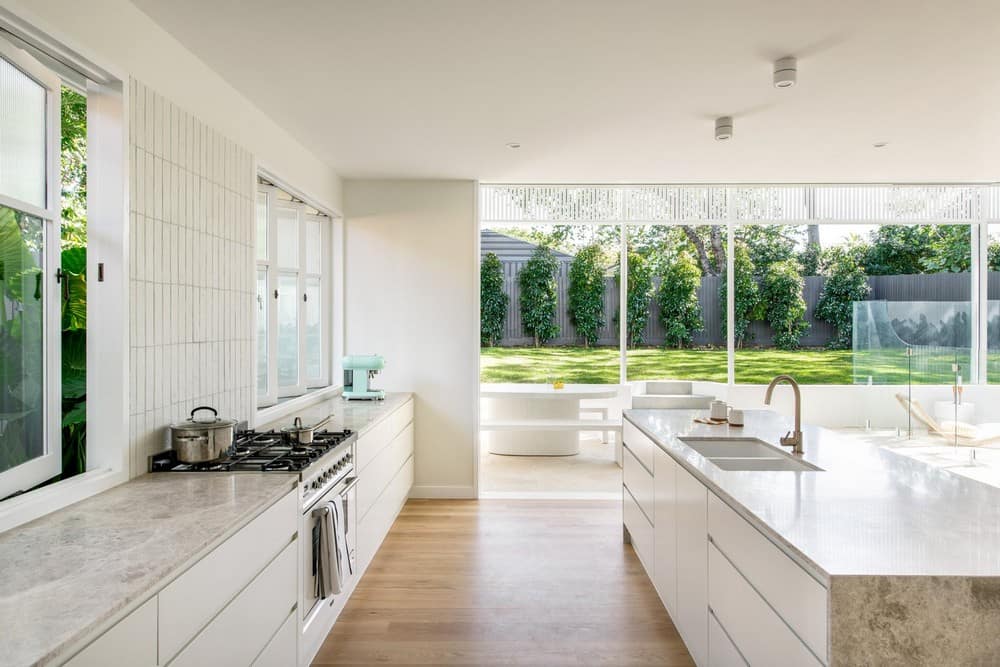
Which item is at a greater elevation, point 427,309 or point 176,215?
point 176,215

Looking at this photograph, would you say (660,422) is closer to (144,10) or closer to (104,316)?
(104,316)

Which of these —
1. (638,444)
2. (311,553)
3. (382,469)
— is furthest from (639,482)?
(311,553)

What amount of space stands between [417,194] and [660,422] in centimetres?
284

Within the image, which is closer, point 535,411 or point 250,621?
point 250,621

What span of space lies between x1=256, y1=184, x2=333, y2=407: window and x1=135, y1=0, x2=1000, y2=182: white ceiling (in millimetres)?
554

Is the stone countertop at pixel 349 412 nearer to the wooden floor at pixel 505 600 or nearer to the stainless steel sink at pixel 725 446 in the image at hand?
the wooden floor at pixel 505 600

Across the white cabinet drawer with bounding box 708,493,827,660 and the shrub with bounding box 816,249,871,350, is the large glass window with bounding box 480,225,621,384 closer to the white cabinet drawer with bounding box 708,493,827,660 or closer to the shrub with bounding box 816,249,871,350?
the shrub with bounding box 816,249,871,350

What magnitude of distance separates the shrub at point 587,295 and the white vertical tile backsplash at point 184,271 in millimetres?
3860

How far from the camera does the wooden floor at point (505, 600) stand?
2.74 metres

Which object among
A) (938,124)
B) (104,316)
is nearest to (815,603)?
(104,316)

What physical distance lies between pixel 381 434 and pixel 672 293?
12.5 feet

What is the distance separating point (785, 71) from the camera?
280 cm

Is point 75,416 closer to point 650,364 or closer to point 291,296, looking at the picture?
point 291,296

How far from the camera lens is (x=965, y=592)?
1329 millimetres
